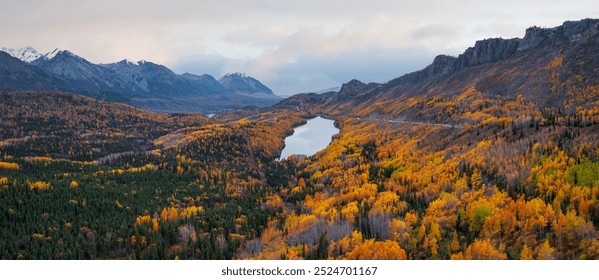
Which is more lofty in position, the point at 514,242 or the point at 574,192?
the point at 574,192

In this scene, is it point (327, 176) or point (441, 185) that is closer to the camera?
point (441, 185)

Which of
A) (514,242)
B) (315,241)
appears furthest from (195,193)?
(514,242)

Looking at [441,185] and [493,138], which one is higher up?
[493,138]

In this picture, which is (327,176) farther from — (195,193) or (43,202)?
(43,202)

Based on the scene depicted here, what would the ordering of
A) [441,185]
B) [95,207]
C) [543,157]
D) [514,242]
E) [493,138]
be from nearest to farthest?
[514,242], [543,157], [441,185], [95,207], [493,138]

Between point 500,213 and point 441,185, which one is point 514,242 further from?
point 441,185
